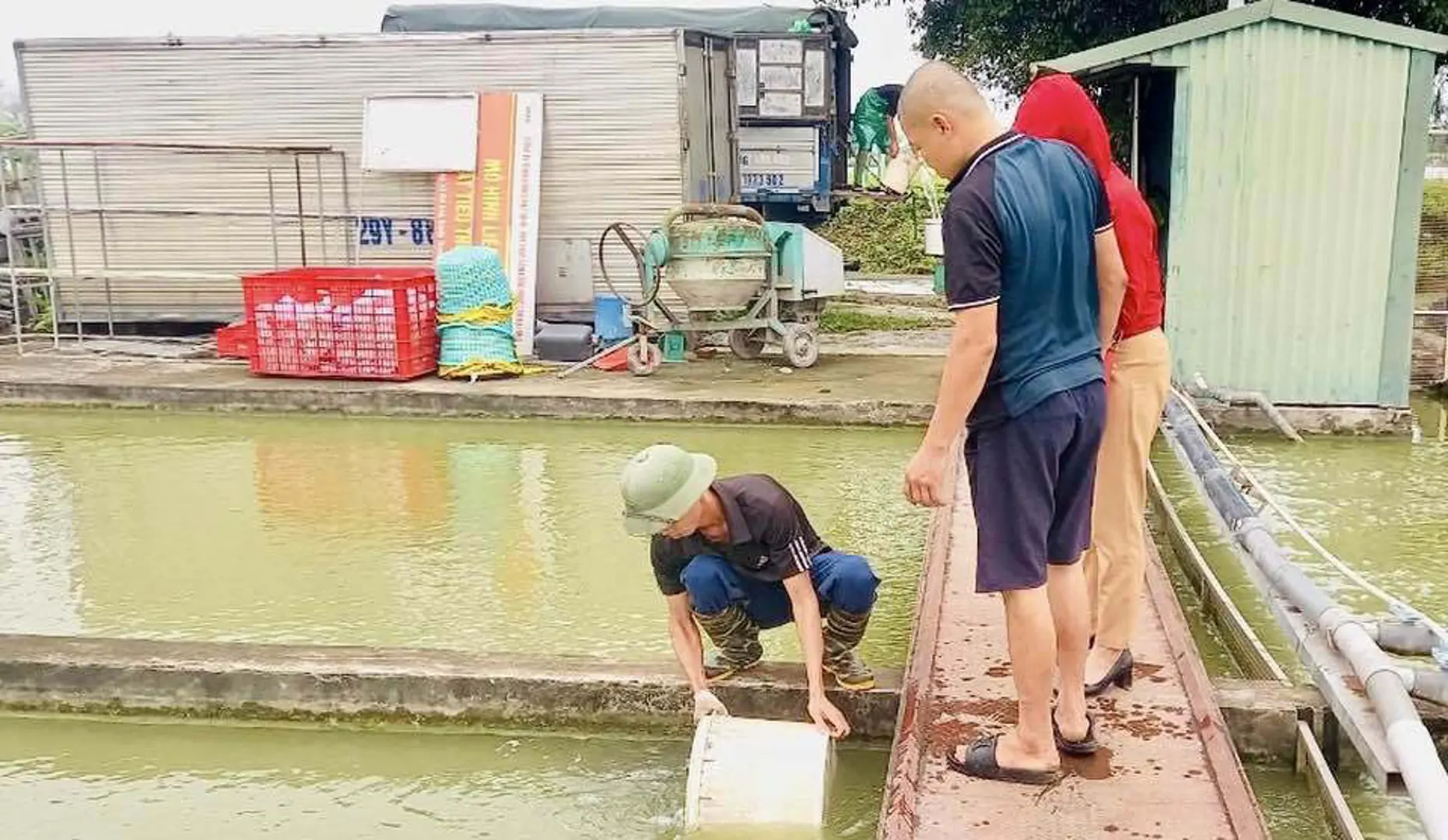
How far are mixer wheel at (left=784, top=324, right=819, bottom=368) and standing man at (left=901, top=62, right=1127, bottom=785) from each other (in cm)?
706

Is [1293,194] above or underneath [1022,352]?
above

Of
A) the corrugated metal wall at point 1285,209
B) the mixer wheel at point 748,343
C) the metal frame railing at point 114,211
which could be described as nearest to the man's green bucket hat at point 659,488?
the corrugated metal wall at point 1285,209

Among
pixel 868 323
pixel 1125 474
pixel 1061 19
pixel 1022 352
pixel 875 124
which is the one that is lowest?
pixel 868 323

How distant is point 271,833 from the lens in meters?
3.63

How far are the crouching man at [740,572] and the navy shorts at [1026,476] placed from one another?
681mm

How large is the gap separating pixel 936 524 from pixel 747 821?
2169 millimetres

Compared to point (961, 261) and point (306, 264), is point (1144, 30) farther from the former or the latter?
point (961, 261)

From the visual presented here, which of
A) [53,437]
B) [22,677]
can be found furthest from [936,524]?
[53,437]

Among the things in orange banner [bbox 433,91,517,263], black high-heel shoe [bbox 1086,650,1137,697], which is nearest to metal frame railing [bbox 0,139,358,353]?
orange banner [bbox 433,91,517,263]

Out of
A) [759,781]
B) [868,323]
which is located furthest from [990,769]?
[868,323]

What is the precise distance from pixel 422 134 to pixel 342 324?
85.5 inches

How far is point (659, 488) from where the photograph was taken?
3.29m

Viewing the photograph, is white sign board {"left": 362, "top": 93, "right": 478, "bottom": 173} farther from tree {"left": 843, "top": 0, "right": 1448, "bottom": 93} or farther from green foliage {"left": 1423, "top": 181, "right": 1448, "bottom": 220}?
green foliage {"left": 1423, "top": 181, "right": 1448, "bottom": 220}

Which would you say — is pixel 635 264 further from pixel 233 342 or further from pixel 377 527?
pixel 377 527
